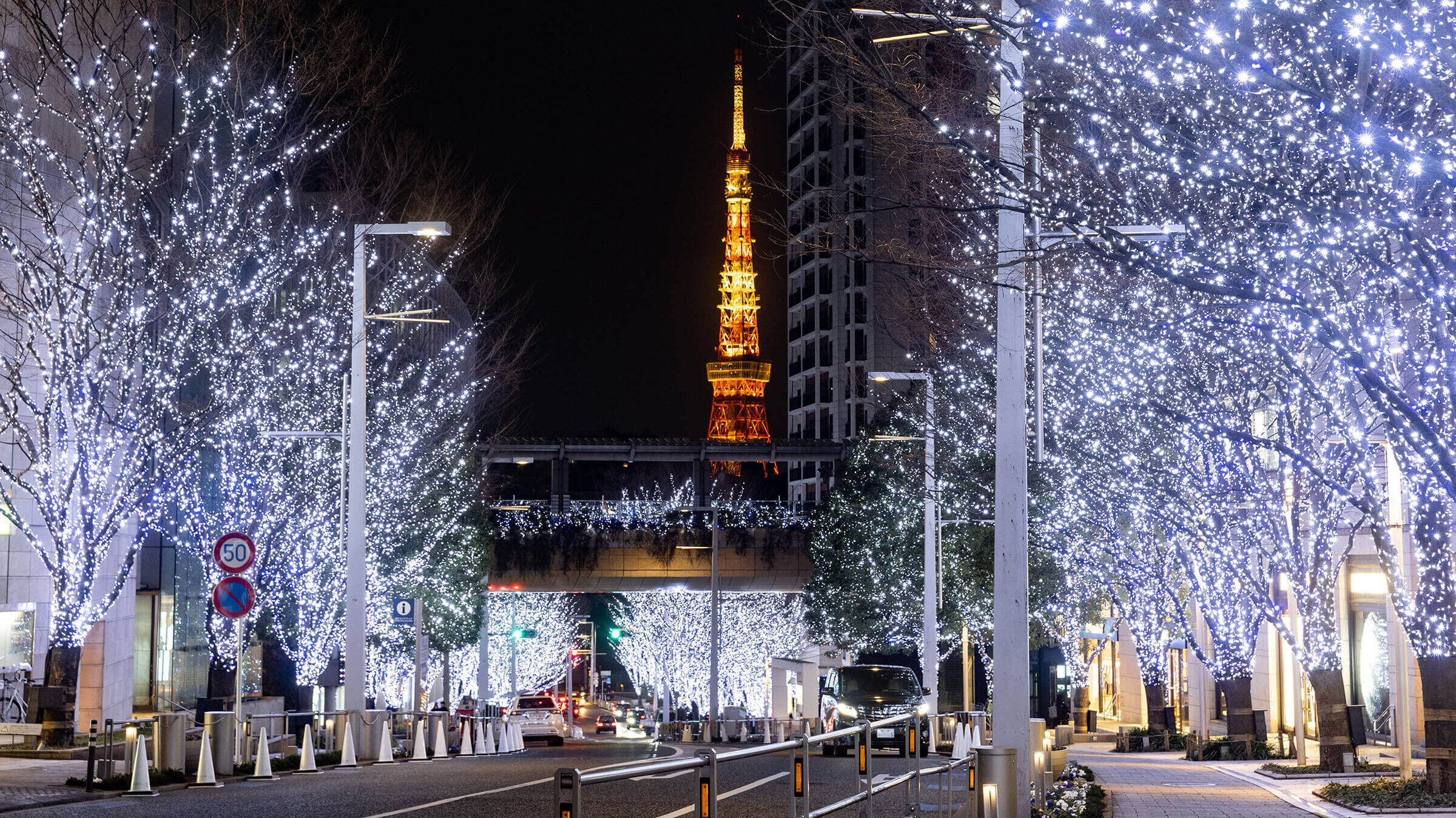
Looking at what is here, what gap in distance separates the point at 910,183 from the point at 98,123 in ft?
38.1

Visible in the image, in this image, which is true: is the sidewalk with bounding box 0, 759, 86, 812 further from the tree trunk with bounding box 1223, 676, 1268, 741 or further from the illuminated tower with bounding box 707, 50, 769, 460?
the illuminated tower with bounding box 707, 50, 769, 460

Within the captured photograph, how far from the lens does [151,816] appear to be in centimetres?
1094

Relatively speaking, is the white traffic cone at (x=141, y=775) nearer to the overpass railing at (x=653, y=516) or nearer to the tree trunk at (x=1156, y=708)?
the tree trunk at (x=1156, y=708)

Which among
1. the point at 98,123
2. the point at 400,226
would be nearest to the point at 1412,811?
the point at 400,226

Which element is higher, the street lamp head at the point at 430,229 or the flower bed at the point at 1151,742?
the street lamp head at the point at 430,229

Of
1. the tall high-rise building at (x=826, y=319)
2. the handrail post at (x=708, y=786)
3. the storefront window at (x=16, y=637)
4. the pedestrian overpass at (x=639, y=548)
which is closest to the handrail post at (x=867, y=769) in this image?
the handrail post at (x=708, y=786)

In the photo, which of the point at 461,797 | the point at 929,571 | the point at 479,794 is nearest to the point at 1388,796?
the point at 479,794

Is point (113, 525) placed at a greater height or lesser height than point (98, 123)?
lesser

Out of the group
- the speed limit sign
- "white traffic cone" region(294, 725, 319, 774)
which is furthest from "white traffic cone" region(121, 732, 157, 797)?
"white traffic cone" region(294, 725, 319, 774)

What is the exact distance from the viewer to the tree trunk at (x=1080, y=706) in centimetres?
4188

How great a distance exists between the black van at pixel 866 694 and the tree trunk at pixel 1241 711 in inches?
194

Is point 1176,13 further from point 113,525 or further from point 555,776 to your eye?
point 113,525

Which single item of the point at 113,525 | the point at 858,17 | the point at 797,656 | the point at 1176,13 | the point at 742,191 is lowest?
the point at 797,656

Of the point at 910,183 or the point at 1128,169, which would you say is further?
the point at 910,183
